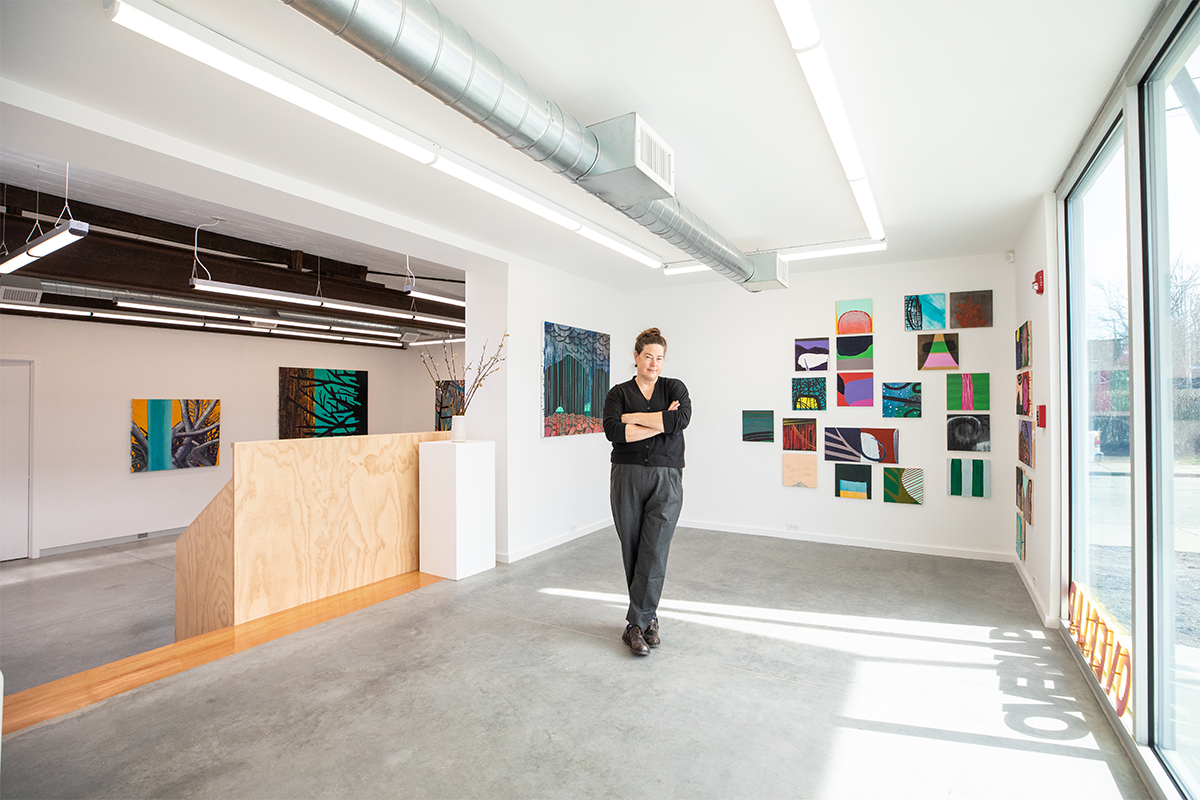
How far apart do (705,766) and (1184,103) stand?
2.92 meters

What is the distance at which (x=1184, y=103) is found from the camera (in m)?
1.95

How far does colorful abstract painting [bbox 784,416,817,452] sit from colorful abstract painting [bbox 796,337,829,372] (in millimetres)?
558

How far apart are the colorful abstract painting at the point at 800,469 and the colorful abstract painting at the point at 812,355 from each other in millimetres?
927

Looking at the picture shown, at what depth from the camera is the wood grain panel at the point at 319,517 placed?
380 cm

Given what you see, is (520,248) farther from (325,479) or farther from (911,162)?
(911,162)

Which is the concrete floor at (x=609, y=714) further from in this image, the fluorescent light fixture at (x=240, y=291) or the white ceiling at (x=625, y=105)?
the fluorescent light fixture at (x=240, y=291)

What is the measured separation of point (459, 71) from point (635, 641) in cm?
288

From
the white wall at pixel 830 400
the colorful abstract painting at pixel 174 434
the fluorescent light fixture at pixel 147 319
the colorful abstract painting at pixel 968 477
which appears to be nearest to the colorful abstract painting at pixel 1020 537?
the white wall at pixel 830 400

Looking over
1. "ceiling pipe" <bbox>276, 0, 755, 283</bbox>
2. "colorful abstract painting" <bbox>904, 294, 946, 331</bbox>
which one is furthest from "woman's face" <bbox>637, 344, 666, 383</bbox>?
"colorful abstract painting" <bbox>904, 294, 946, 331</bbox>

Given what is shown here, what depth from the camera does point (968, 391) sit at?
17.8 feet

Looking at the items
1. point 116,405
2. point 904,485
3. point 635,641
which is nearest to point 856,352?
point 904,485

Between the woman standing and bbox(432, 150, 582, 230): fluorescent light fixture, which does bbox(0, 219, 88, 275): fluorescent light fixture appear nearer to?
bbox(432, 150, 582, 230): fluorescent light fixture

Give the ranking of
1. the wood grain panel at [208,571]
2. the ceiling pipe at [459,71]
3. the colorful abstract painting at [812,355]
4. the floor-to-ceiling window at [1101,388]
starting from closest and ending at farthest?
the ceiling pipe at [459,71], the floor-to-ceiling window at [1101,388], the wood grain panel at [208,571], the colorful abstract painting at [812,355]

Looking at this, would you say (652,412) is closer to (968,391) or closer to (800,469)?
(800,469)
